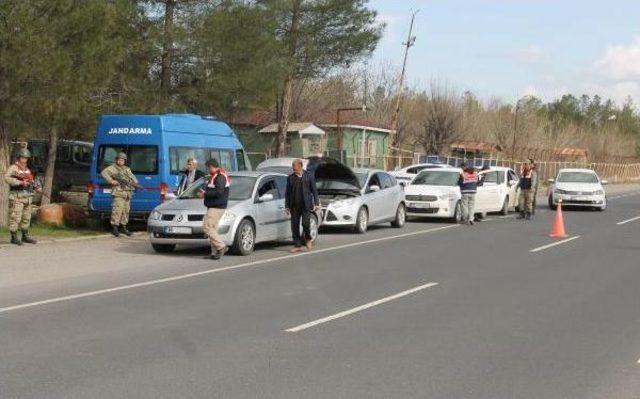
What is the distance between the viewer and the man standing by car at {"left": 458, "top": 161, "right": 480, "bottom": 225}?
2277cm

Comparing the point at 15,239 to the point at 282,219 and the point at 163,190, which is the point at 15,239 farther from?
the point at 282,219

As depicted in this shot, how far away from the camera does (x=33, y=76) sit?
53.7 feet

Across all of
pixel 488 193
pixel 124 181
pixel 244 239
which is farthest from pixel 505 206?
pixel 244 239

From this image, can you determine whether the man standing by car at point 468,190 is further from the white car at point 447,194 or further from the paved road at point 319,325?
the paved road at point 319,325

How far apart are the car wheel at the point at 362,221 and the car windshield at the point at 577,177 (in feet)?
45.6

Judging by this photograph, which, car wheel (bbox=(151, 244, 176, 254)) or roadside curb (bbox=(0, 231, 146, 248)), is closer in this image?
car wheel (bbox=(151, 244, 176, 254))

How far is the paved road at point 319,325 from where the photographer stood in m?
6.34

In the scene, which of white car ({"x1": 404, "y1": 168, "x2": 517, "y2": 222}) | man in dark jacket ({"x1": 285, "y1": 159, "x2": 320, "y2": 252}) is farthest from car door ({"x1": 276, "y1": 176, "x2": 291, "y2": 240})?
white car ({"x1": 404, "y1": 168, "x2": 517, "y2": 222})

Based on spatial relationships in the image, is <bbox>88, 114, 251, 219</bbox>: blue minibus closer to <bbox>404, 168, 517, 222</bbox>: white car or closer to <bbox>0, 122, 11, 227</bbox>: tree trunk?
<bbox>0, 122, 11, 227</bbox>: tree trunk

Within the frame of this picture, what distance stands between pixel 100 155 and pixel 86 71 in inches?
91.9

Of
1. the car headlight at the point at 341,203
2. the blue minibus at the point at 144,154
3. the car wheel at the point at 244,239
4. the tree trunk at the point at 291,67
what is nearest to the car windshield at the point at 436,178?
the car headlight at the point at 341,203

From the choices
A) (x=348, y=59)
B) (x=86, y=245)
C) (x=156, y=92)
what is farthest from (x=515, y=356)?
(x=348, y=59)

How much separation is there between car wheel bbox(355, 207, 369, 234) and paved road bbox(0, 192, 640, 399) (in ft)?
13.3

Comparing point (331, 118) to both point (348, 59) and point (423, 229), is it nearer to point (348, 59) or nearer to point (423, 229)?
point (348, 59)
